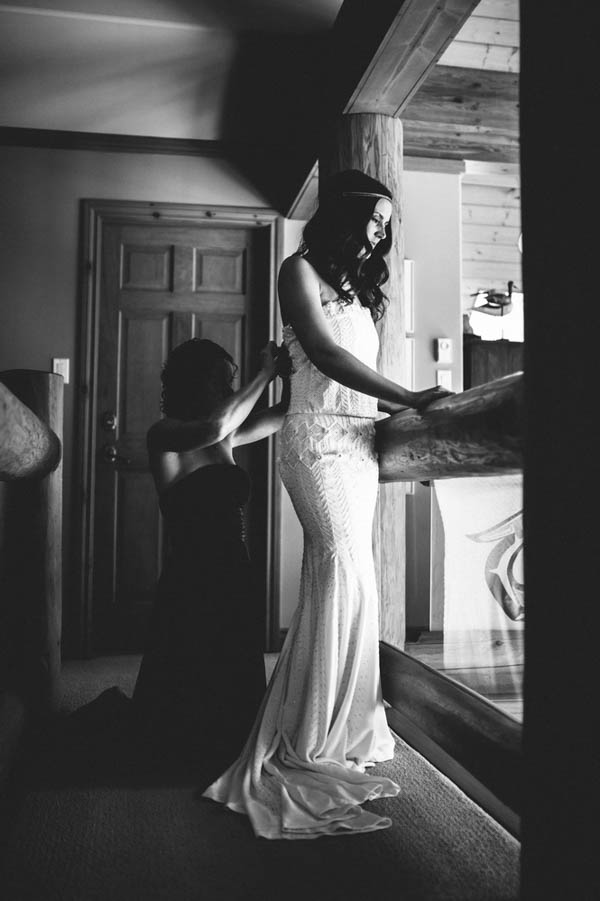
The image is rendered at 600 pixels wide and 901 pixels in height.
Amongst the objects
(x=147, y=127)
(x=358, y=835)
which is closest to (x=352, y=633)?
(x=358, y=835)

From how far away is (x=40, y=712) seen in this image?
8.03 ft

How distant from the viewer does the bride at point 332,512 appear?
177cm

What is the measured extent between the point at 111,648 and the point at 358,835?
2.43 m

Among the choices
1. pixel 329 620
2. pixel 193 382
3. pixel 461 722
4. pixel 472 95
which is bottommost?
pixel 461 722

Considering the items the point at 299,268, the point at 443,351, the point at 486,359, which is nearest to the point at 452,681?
the point at 299,268

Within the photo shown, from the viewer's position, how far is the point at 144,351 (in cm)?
382

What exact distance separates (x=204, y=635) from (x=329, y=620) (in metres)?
0.46

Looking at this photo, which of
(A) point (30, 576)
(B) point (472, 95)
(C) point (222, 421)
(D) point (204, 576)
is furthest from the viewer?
(B) point (472, 95)

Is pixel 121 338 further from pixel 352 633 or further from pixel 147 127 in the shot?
pixel 352 633

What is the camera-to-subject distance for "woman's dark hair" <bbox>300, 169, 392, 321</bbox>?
189cm

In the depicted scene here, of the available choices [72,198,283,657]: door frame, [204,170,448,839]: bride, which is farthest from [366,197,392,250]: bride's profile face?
[72,198,283,657]: door frame

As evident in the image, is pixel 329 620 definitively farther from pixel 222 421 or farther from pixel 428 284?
pixel 428 284

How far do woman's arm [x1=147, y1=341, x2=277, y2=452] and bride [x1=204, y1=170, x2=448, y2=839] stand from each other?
0.11m

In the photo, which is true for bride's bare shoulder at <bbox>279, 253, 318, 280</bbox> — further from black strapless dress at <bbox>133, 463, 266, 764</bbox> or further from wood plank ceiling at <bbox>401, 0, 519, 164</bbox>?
wood plank ceiling at <bbox>401, 0, 519, 164</bbox>
